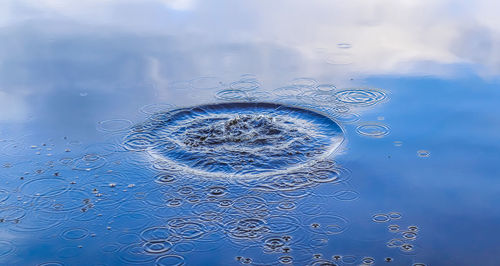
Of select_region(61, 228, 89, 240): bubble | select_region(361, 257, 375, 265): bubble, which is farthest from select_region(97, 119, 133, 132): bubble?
select_region(361, 257, 375, 265): bubble

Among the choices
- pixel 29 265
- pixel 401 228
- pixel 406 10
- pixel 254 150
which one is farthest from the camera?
pixel 406 10

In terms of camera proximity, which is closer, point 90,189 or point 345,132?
point 90,189

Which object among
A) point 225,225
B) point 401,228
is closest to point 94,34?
point 225,225

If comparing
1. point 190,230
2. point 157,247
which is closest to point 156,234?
point 157,247

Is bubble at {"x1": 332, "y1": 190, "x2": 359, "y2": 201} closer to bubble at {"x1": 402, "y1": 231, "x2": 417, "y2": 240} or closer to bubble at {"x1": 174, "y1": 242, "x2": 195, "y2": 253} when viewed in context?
bubble at {"x1": 402, "y1": 231, "x2": 417, "y2": 240}

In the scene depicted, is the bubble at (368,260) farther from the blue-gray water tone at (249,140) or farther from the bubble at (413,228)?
the bubble at (413,228)

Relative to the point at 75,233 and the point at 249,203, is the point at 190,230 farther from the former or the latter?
the point at 75,233

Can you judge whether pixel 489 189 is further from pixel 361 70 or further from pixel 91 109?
pixel 91 109
